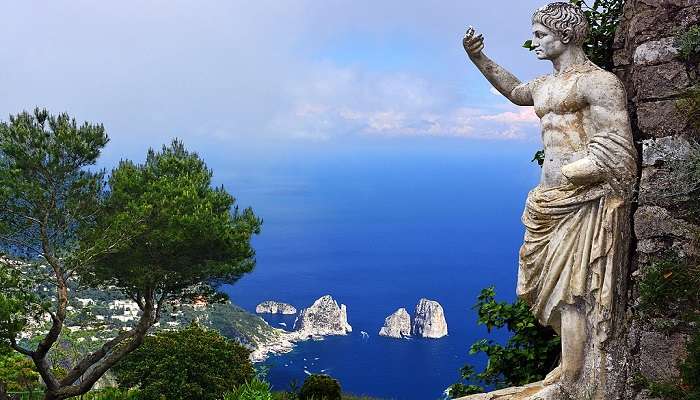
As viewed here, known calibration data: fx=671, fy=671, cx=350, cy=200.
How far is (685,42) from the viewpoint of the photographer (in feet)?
14.3

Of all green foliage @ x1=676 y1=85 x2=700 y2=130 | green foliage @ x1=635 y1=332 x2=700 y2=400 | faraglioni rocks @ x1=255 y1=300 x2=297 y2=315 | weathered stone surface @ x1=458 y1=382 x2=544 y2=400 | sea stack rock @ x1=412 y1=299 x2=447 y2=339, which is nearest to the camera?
green foliage @ x1=635 y1=332 x2=700 y2=400

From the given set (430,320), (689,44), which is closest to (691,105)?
(689,44)

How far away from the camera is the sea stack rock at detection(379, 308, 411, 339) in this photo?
788 inches

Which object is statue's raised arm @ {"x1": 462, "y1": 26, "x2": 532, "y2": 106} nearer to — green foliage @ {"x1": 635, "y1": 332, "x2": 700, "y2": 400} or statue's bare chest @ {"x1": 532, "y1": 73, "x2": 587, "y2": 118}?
statue's bare chest @ {"x1": 532, "y1": 73, "x2": 587, "y2": 118}

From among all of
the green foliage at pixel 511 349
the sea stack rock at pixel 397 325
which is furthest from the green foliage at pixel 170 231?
the sea stack rock at pixel 397 325

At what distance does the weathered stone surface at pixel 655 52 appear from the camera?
4.47m

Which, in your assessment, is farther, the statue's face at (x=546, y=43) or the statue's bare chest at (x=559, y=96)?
the statue's face at (x=546, y=43)

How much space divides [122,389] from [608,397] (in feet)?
26.3

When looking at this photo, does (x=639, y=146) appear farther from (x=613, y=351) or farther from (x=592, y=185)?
(x=613, y=351)

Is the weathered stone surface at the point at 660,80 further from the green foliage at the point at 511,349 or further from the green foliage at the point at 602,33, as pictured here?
the green foliage at the point at 511,349

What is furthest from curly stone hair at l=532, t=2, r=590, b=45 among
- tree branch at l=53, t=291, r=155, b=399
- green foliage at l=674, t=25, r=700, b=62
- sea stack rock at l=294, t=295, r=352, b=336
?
sea stack rock at l=294, t=295, r=352, b=336

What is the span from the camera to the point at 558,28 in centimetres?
471

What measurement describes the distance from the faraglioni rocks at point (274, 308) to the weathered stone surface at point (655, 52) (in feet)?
59.0

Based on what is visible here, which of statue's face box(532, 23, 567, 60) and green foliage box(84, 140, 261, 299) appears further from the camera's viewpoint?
green foliage box(84, 140, 261, 299)
